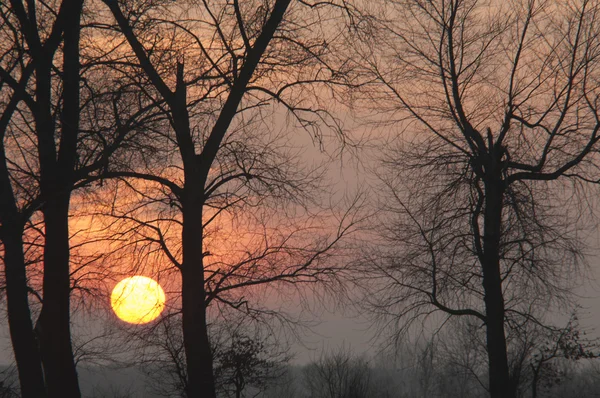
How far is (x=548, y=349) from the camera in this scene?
18.5 meters

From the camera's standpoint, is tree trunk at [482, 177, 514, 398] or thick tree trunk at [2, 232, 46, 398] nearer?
thick tree trunk at [2, 232, 46, 398]

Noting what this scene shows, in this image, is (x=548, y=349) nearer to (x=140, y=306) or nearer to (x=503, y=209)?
(x=503, y=209)

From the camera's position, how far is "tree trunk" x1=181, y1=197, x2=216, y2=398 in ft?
37.9

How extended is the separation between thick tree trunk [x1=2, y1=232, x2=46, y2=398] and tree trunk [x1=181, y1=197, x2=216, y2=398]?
7.53 ft

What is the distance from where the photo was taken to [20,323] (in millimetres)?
11523

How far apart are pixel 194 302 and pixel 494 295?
20.8ft

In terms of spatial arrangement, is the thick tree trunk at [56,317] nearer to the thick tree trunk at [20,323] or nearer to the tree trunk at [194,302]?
the thick tree trunk at [20,323]

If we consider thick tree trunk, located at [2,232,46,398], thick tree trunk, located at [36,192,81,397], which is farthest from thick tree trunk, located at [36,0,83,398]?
thick tree trunk, located at [2,232,46,398]

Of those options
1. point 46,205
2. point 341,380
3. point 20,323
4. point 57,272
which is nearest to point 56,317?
point 20,323

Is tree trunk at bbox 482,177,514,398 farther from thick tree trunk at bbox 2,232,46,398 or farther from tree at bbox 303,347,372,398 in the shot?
thick tree trunk at bbox 2,232,46,398

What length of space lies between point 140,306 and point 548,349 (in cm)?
1014

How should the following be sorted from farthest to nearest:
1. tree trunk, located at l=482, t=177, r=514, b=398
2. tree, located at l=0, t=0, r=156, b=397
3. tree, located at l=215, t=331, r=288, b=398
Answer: tree, located at l=215, t=331, r=288, b=398 → tree trunk, located at l=482, t=177, r=514, b=398 → tree, located at l=0, t=0, r=156, b=397

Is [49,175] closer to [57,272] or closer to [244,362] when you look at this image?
[57,272]

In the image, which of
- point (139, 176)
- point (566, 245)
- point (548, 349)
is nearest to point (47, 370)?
point (139, 176)
